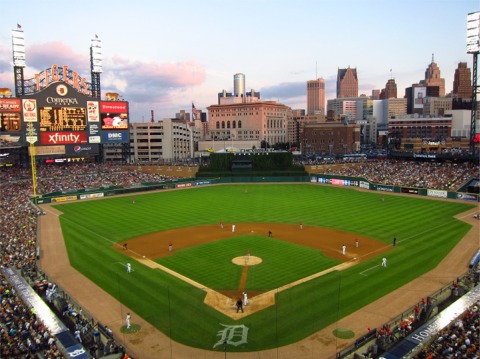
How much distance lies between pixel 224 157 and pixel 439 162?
42.6 meters

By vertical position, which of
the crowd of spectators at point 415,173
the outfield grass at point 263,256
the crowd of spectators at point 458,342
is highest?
the crowd of spectators at point 415,173

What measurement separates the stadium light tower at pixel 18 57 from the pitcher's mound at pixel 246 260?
185ft

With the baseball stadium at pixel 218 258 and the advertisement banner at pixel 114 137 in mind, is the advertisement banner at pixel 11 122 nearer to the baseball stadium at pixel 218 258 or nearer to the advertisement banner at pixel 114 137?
the baseball stadium at pixel 218 258

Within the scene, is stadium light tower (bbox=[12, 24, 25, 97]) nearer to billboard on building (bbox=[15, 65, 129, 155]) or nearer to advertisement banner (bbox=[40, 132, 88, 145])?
billboard on building (bbox=[15, 65, 129, 155])

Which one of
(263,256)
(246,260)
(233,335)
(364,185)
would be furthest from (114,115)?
(233,335)

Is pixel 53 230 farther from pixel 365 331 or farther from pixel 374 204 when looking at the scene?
pixel 374 204

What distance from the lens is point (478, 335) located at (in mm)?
16250

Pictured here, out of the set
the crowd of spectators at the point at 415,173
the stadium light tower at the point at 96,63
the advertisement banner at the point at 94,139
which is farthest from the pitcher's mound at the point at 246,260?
the stadium light tower at the point at 96,63

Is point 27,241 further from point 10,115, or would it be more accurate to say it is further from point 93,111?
point 93,111

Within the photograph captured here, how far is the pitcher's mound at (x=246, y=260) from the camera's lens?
30052 mm

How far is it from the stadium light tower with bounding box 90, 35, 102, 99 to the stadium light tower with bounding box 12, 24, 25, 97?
13075 millimetres

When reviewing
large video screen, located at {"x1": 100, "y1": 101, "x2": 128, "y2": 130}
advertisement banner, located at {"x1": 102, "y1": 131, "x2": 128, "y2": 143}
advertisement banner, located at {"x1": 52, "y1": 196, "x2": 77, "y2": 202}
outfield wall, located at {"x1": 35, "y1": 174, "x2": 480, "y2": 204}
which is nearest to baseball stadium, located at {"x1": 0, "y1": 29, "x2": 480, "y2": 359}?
advertisement banner, located at {"x1": 52, "y1": 196, "x2": 77, "y2": 202}

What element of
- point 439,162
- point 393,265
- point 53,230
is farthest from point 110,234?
point 439,162

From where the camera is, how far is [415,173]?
70625mm
